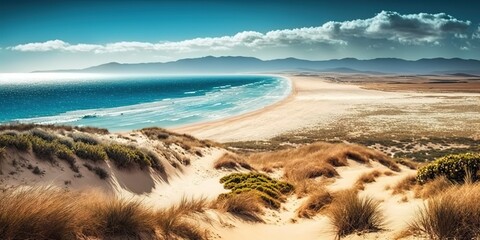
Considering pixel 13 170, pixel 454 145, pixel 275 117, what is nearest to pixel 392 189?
pixel 13 170

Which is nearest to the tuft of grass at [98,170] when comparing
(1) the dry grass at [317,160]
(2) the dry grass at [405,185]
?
(1) the dry grass at [317,160]

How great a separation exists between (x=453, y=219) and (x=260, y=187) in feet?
27.5

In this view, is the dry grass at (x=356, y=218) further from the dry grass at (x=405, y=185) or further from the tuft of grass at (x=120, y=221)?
the dry grass at (x=405, y=185)

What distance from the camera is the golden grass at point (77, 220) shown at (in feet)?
14.7

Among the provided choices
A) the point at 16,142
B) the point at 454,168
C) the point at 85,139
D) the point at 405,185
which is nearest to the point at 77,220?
the point at 16,142

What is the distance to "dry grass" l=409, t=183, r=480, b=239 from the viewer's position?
5.58m

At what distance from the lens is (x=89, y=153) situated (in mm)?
14117

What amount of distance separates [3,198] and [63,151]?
898 centimetres

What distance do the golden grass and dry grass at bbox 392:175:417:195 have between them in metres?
6.75

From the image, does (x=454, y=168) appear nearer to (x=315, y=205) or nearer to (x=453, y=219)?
(x=315, y=205)

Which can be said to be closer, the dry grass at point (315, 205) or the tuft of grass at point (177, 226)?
the tuft of grass at point (177, 226)

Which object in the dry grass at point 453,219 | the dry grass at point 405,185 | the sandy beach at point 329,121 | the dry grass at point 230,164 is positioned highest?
the dry grass at point 453,219

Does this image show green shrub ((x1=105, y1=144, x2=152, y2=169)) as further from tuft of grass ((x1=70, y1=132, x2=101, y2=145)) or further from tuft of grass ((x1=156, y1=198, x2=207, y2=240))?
tuft of grass ((x1=156, y1=198, x2=207, y2=240))

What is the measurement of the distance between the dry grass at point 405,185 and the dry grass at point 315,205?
2.00 meters
